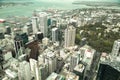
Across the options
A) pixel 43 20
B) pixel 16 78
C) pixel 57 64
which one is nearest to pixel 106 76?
pixel 57 64

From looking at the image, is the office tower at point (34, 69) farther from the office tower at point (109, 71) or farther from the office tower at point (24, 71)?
the office tower at point (109, 71)

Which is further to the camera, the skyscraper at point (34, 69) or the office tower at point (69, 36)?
the office tower at point (69, 36)

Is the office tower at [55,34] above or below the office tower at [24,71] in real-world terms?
above

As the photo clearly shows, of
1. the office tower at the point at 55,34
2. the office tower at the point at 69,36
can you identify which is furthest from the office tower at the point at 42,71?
the office tower at the point at 55,34

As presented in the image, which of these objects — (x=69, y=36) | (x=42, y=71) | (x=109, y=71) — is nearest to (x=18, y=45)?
(x=42, y=71)

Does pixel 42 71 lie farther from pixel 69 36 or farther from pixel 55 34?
pixel 55 34
